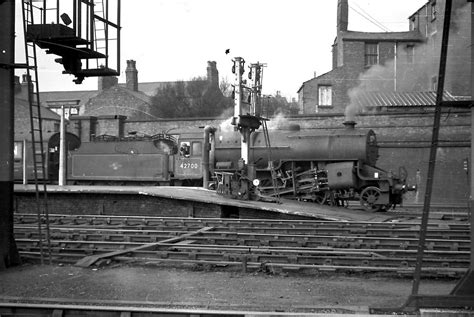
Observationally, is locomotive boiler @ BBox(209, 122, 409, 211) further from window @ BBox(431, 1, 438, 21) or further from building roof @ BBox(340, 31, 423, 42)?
window @ BBox(431, 1, 438, 21)

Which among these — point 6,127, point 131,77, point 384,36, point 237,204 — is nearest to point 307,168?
point 237,204

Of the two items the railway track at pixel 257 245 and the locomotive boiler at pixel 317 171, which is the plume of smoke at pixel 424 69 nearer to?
the locomotive boiler at pixel 317 171

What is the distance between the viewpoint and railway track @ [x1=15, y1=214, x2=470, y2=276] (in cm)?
730

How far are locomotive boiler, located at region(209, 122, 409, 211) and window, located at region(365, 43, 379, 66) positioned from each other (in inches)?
86.9

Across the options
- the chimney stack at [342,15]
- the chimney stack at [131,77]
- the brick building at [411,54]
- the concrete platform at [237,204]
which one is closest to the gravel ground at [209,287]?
the brick building at [411,54]

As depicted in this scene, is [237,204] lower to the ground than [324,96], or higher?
lower

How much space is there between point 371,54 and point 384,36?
3680mm

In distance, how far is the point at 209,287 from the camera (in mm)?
6262

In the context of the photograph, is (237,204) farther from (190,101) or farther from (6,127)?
(190,101)

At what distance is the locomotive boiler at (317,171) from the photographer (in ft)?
53.8

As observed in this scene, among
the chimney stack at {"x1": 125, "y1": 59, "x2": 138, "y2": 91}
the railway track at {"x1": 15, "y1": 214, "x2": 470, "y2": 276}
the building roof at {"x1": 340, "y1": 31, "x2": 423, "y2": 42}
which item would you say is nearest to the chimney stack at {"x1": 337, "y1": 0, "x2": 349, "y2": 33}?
the building roof at {"x1": 340, "y1": 31, "x2": 423, "y2": 42}

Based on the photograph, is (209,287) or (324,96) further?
(324,96)

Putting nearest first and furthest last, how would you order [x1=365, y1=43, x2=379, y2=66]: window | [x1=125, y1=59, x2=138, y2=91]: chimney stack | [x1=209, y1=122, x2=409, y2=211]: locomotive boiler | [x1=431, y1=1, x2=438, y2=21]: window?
1. [x1=431, y1=1, x2=438, y2=21]: window
2. [x1=365, y1=43, x2=379, y2=66]: window
3. [x1=209, y1=122, x2=409, y2=211]: locomotive boiler
4. [x1=125, y1=59, x2=138, y2=91]: chimney stack

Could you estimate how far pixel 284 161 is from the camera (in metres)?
17.4
